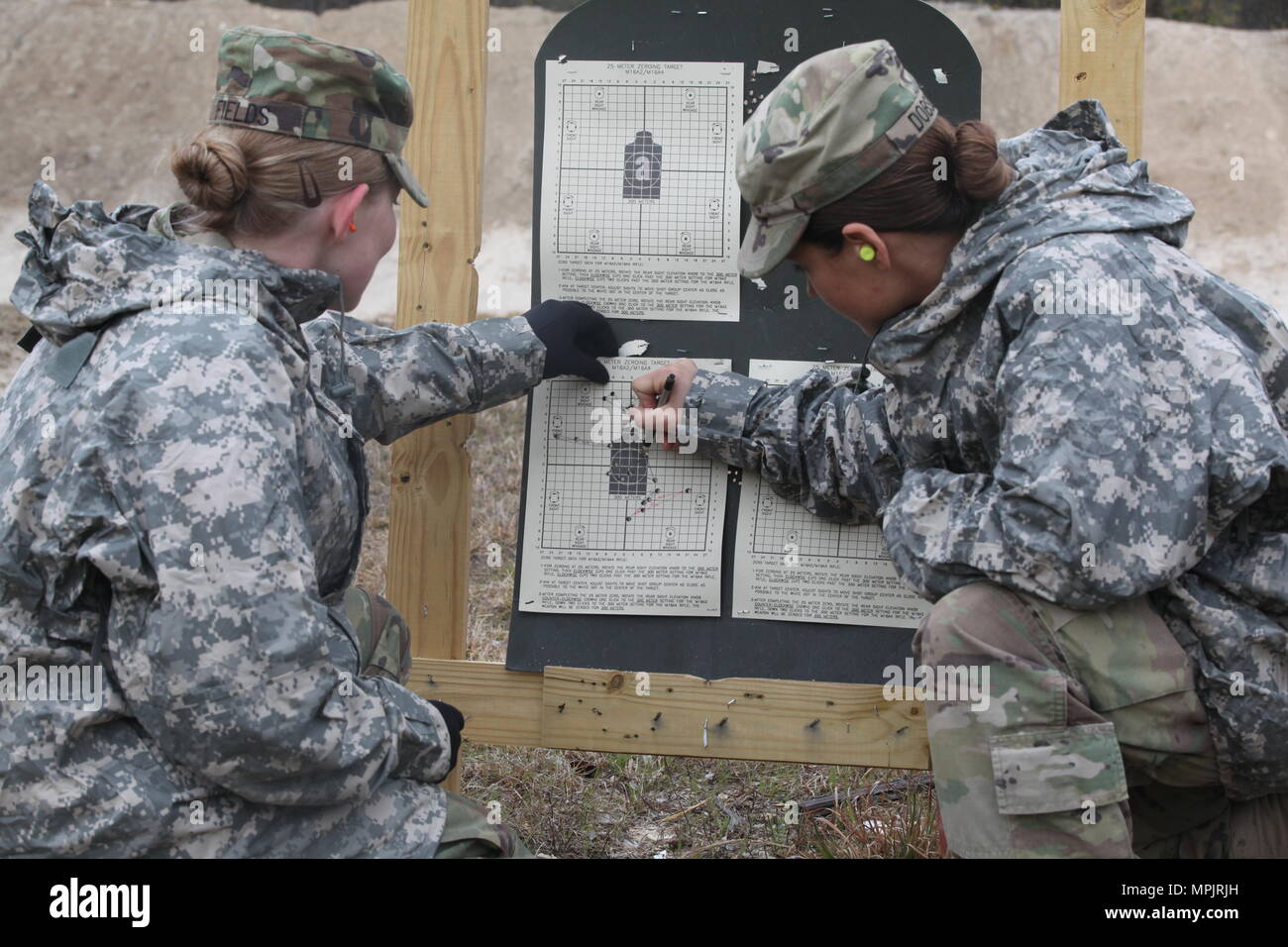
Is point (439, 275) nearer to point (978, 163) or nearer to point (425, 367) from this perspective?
point (425, 367)

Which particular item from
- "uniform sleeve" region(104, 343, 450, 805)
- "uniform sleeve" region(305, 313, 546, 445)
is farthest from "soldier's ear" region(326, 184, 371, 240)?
"uniform sleeve" region(305, 313, 546, 445)

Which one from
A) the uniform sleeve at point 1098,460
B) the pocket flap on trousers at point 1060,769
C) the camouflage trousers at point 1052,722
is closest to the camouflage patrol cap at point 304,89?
the uniform sleeve at point 1098,460

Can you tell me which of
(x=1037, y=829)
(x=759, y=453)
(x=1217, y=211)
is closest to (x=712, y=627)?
(x=759, y=453)

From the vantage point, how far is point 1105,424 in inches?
68.2

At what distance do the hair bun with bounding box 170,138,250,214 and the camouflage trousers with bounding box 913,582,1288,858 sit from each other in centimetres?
114

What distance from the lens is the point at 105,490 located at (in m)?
1.61

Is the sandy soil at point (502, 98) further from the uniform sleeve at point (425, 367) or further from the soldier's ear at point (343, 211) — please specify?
the soldier's ear at point (343, 211)

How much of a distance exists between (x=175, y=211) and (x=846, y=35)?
1295mm

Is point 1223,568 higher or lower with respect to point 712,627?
higher

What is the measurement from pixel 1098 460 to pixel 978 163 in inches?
19.0

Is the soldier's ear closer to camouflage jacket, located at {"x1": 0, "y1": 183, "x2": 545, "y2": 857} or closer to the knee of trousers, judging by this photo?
camouflage jacket, located at {"x1": 0, "y1": 183, "x2": 545, "y2": 857}

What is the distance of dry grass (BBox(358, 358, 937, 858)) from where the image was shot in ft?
9.11

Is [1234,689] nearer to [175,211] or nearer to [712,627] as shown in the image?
[712,627]

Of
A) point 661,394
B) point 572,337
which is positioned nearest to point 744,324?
point 661,394
